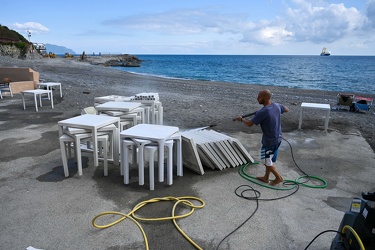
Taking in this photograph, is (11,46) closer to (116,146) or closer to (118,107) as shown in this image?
(118,107)

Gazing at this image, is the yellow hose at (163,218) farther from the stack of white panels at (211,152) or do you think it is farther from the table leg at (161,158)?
the stack of white panels at (211,152)

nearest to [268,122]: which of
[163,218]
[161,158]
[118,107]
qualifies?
[161,158]

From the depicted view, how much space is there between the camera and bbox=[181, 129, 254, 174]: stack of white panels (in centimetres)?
516

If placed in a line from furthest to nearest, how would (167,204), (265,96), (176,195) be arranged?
(265,96) → (176,195) → (167,204)

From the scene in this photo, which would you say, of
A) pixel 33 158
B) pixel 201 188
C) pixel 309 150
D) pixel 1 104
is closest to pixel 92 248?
pixel 201 188

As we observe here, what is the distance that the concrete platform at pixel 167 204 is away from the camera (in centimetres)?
331

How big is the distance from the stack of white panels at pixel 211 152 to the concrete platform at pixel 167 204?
19 centimetres

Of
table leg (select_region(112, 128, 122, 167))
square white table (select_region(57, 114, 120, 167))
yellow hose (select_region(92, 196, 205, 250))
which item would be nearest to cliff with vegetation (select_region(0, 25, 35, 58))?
square white table (select_region(57, 114, 120, 167))

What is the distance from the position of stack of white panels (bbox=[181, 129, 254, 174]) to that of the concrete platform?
7.4 inches

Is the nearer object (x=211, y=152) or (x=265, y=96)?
(x=265, y=96)

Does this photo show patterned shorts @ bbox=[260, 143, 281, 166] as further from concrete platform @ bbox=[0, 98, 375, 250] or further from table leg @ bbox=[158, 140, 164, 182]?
table leg @ bbox=[158, 140, 164, 182]

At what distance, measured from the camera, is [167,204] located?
4133mm

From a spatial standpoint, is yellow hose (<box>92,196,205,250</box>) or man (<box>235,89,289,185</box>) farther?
man (<box>235,89,289,185</box>)

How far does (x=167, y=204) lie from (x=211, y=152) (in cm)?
158
